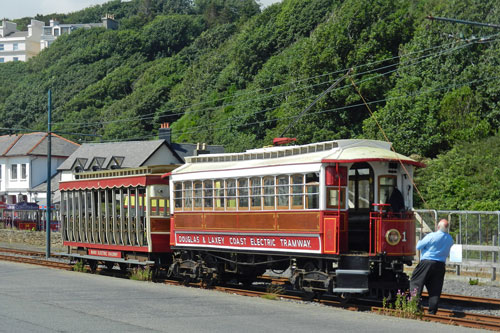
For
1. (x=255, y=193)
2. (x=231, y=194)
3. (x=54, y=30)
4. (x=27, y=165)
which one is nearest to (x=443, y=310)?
(x=255, y=193)

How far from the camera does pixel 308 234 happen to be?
1670 cm

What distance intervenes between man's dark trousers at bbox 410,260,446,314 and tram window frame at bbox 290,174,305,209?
140 inches

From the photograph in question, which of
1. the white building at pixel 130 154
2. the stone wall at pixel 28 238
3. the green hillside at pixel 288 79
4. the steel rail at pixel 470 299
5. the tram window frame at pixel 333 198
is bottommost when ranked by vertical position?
the stone wall at pixel 28 238

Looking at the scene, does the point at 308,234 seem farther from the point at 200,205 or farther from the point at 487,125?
the point at 487,125

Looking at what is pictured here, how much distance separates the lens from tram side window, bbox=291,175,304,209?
16969mm

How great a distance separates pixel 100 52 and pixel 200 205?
4685 inches

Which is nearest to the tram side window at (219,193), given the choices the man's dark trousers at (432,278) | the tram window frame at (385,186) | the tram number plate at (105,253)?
the tram window frame at (385,186)

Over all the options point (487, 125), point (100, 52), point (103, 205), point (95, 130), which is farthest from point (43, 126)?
point (103, 205)

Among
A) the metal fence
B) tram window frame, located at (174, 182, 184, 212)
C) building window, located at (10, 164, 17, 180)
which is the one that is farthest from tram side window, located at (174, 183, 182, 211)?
building window, located at (10, 164, 17, 180)

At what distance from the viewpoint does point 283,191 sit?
1748cm

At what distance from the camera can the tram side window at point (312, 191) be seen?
1656 centimetres

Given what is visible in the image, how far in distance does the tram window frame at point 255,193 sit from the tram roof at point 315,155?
0.36m

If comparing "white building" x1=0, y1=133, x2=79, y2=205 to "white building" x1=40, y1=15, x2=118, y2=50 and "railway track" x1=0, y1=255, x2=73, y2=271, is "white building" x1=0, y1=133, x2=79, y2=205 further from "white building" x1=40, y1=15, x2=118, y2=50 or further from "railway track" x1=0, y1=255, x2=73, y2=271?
"white building" x1=40, y1=15, x2=118, y2=50

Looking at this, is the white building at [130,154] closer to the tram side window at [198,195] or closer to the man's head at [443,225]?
the tram side window at [198,195]
